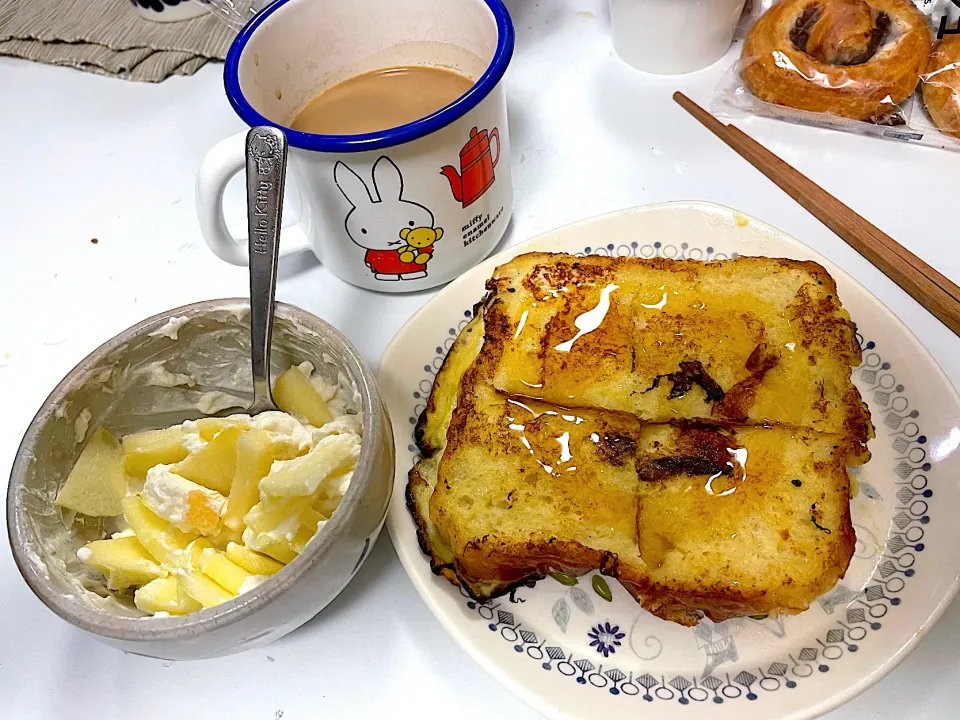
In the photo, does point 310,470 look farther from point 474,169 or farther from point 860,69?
point 860,69

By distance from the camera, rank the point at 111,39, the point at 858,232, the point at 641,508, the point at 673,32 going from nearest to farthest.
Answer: the point at 641,508 → the point at 858,232 → the point at 673,32 → the point at 111,39

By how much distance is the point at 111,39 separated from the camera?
144 centimetres

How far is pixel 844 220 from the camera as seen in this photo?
1.03 m

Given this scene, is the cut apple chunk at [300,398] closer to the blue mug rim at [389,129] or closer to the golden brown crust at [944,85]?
the blue mug rim at [389,129]

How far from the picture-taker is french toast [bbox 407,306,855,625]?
706 mm

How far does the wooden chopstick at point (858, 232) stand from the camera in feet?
3.05

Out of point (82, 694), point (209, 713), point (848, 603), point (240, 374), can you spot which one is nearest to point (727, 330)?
point (848, 603)


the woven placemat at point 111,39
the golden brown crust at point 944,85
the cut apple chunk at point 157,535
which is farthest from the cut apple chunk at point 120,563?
the golden brown crust at point 944,85

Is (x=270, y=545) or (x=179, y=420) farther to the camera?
(x=179, y=420)

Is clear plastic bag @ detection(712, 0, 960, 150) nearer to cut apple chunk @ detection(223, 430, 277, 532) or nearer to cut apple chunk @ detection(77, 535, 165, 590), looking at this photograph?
cut apple chunk @ detection(223, 430, 277, 532)

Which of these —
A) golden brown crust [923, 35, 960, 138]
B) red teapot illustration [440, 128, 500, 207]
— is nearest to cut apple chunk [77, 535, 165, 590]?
red teapot illustration [440, 128, 500, 207]

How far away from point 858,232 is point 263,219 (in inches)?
30.6

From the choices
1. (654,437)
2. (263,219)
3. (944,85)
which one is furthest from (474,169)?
(944,85)

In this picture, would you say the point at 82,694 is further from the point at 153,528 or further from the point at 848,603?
the point at 848,603
